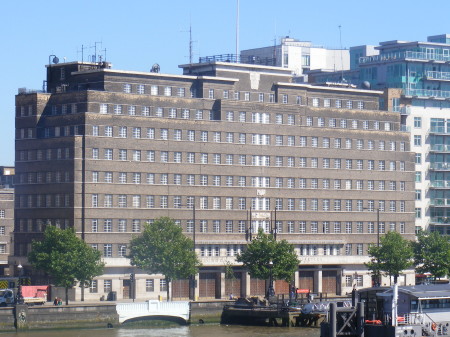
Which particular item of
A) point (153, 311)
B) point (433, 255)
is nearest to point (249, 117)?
point (433, 255)

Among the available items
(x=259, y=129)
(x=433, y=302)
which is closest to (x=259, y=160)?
(x=259, y=129)

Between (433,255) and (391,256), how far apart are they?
804 cm

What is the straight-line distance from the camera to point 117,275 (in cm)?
16375

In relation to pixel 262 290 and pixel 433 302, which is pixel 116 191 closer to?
pixel 262 290

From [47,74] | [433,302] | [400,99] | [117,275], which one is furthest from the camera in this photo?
[400,99]

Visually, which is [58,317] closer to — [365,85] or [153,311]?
[153,311]

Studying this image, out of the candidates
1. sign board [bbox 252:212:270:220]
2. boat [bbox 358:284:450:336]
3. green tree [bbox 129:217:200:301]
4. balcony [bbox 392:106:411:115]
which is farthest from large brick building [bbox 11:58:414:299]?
boat [bbox 358:284:450:336]

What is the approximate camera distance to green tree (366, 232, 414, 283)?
170 metres

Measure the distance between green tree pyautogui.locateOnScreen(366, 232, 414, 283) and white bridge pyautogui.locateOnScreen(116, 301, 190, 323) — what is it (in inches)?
1408

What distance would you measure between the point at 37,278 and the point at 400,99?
63555 mm

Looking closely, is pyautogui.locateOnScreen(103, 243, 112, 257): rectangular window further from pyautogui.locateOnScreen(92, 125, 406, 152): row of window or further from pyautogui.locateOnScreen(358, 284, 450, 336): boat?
pyautogui.locateOnScreen(358, 284, 450, 336): boat

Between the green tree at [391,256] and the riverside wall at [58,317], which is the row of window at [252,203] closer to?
the green tree at [391,256]

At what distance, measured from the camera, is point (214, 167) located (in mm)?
171750

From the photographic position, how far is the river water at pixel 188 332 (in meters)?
131
